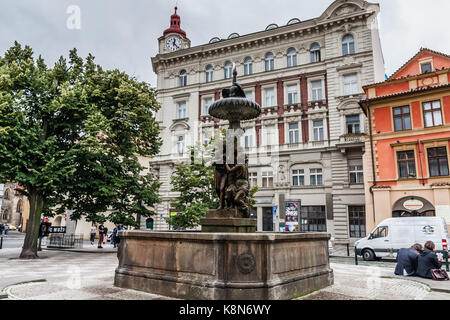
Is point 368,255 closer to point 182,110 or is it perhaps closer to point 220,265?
point 220,265

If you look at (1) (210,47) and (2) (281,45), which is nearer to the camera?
(2) (281,45)

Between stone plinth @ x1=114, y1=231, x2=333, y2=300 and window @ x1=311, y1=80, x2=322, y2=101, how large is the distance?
79.6ft

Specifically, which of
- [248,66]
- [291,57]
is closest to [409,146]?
[291,57]

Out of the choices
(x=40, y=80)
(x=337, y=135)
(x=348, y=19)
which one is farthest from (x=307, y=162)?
(x=40, y=80)

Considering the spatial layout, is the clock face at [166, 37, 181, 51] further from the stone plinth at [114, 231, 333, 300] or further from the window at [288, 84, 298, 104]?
the stone plinth at [114, 231, 333, 300]

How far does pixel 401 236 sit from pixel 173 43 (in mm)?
30787

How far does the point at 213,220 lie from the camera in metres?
8.30

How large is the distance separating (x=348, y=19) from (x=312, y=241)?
2670cm

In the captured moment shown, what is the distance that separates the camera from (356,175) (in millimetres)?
27094

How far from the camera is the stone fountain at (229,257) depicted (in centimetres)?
620

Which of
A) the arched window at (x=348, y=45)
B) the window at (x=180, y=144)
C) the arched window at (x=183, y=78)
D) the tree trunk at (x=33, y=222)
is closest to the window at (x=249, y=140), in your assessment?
the window at (x=180, y=144)

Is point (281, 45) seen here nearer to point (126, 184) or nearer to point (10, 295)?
point (126, 184)

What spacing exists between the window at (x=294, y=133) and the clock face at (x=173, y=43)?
1664 cm

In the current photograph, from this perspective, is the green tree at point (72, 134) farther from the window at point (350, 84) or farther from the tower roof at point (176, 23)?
the tower roof at point (176, 23)
